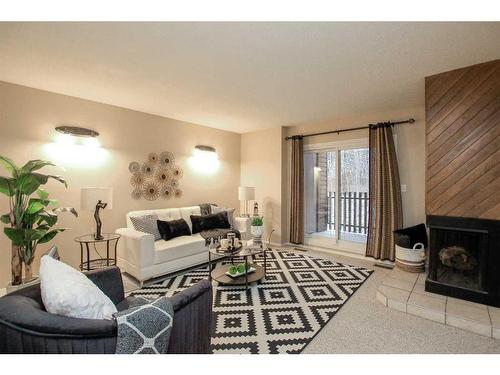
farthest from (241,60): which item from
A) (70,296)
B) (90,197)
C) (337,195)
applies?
(337,195)

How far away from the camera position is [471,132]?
232 centimetres

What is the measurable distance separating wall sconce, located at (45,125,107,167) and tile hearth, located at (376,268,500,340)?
13.2 ft

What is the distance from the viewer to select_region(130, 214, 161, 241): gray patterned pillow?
3348 mm

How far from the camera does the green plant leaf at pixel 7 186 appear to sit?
218 centimetres

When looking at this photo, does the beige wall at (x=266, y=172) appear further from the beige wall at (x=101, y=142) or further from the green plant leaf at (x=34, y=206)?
the green plant leaf at (x=34, y=206)

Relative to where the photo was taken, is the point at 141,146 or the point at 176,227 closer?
the point at 176,227

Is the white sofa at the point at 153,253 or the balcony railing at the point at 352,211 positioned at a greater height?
the balcony railing at the point at 352,211

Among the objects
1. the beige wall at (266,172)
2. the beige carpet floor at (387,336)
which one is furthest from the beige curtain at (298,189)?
the beige carpet floor at (387,336)

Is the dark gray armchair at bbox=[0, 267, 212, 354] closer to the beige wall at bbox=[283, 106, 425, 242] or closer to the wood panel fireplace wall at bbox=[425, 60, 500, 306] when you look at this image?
the wood panel fireplace wall at bbox=[425, 60, 500, 306]

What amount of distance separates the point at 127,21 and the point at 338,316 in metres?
3.00

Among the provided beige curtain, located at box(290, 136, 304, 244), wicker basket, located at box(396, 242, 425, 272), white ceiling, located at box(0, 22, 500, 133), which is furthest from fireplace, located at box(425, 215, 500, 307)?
beige curtain, located at box(290, 136, 304, 244)

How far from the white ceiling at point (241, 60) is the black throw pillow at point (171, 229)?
5.70 ft

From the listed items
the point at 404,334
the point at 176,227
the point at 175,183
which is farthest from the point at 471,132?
the point at 175,183
